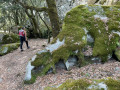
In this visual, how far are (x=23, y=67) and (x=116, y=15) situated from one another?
685cm

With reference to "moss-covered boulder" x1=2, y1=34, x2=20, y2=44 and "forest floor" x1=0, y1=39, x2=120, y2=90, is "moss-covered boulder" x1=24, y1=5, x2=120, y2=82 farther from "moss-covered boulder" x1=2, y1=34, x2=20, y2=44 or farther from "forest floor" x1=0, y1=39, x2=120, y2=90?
"moss-covered boulder" x1=2, y1=34, x2=20, y2=44

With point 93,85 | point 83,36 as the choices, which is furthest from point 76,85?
point 83,36

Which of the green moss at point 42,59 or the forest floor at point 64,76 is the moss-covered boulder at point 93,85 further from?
the green moss at point 42,59

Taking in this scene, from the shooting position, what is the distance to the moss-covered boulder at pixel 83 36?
17.6 feet

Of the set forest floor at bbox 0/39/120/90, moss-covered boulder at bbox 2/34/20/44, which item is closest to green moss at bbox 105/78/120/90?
forest floor at bbox 0/39/120/90

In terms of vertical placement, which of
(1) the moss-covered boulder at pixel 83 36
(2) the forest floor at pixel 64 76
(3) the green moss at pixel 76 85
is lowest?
(2) the forest floor at pixel 64 76

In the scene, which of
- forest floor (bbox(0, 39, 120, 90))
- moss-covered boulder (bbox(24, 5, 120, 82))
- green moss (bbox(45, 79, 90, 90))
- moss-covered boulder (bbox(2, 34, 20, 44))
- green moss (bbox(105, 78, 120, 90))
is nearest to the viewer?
green moss (bbox(105, 78, 120, 90))

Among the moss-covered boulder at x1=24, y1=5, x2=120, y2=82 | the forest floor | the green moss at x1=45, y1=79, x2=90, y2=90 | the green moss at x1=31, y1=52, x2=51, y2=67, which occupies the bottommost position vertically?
the forest floor

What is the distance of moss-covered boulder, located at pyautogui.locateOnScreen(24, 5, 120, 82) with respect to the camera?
17.6 ft

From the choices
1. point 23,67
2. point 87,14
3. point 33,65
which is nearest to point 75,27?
point 87,14

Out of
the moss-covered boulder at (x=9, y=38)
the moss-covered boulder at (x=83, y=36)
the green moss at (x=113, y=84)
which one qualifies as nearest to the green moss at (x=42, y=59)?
the moss-covered boulder at (x=83, y=36)

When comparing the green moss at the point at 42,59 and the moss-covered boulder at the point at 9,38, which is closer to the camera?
the green moss at the point at 42,59

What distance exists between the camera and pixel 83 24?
6.14 metres

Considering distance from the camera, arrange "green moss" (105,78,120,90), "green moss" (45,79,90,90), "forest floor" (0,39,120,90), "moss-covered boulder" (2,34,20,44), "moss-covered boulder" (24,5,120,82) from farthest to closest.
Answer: "moss-covered boulder" (2,34,20,44)
"moss-covered boulder" (24,5,120,82)
"forest floor" (0,39,120,90)
"green moss" (45,79,90,90)
"green moss" (105,78,120,90)
